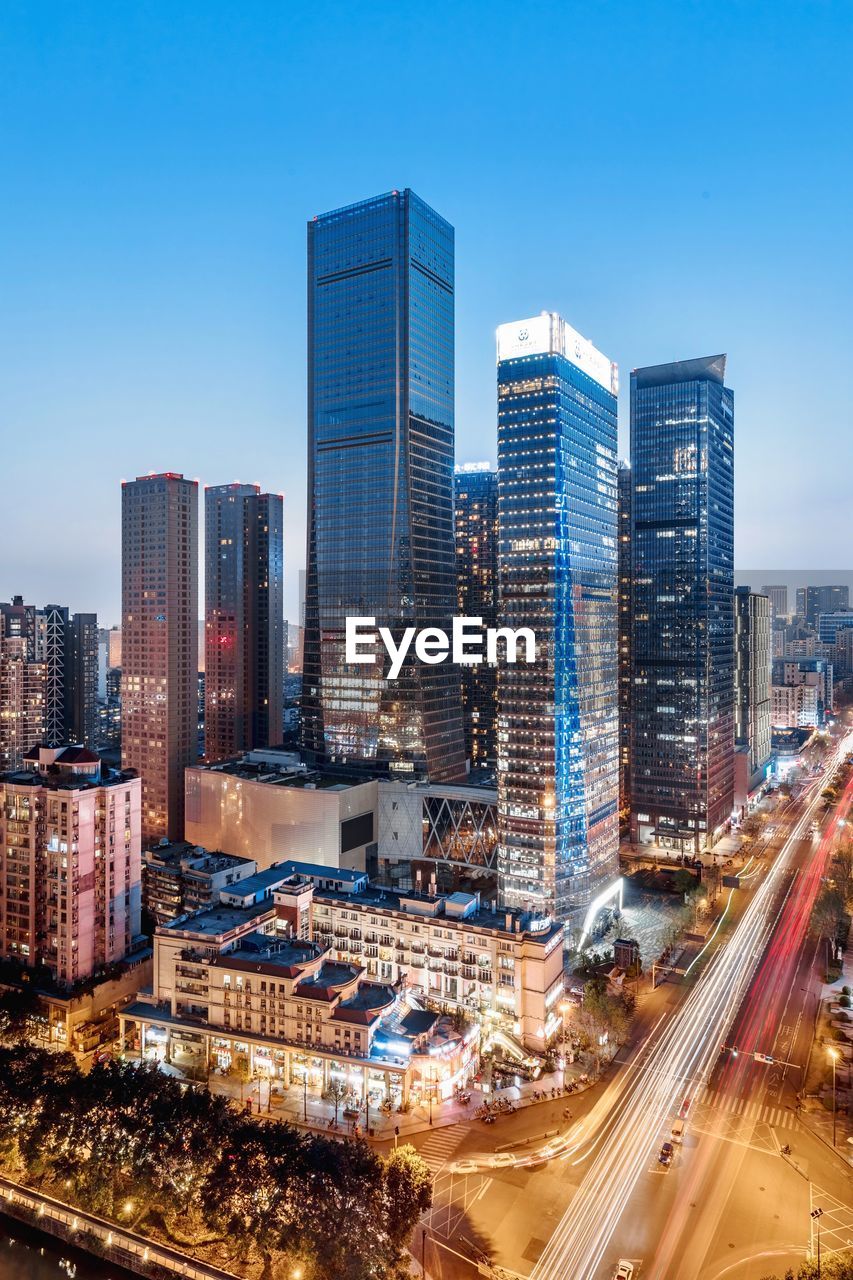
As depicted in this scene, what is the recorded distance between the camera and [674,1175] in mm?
52344

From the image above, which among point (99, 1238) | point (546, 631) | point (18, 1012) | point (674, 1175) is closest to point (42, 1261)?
point (99, 1238)

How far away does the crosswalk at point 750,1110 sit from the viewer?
58844 mm

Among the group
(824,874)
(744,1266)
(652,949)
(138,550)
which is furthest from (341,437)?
(744,1266)

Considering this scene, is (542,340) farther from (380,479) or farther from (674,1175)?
(674,1175)

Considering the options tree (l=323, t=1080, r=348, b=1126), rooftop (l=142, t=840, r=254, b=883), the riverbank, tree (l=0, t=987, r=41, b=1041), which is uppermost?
rooftop (l=142, t=840, r=254, b=883)

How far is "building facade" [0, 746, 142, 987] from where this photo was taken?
256 ft

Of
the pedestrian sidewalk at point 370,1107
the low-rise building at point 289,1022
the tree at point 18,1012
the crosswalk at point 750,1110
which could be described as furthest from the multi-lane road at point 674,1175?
the tree at point 18,1012

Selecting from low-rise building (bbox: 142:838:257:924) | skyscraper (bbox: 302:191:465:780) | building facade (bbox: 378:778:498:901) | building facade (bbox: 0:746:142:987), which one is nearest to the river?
building facade (bbox: 0:746:142:987)

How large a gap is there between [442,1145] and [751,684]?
141149 millimetres

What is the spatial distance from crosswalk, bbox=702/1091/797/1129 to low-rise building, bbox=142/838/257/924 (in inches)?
2125

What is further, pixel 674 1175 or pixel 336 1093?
pixel 336 1093

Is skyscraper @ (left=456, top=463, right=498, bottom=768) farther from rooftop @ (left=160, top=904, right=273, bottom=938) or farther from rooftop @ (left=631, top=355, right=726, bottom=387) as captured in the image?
rooftop @ (left=160, top=904, right=273, bottom=938)

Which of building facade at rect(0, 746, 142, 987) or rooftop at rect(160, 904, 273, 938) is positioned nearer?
rooftop at rect(160, 904, 273, 938)

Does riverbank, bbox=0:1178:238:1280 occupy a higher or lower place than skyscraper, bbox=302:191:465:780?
lower
